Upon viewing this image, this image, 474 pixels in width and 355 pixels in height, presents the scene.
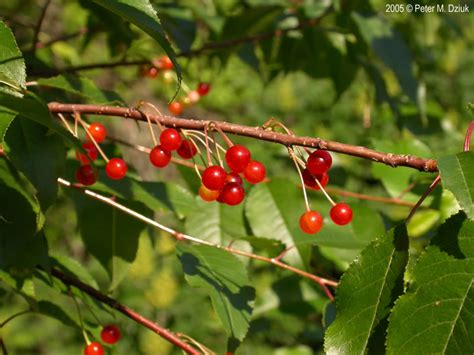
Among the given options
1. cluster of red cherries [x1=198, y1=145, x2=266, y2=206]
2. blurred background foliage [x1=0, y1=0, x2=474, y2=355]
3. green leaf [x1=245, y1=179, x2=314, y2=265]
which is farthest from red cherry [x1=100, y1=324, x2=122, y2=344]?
cluster of red cherries [x1=198, y1=145, x2=266, y2=206]

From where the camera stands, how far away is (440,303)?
33.5 inches

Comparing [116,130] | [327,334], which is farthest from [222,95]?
[327,334]

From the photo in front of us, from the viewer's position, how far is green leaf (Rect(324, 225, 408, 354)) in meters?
0.93

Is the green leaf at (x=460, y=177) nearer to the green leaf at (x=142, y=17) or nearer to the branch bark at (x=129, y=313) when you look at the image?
the green leaf at (x=142, y=17)

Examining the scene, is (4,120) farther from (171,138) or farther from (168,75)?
(168,75)

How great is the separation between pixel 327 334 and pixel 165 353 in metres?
2.97

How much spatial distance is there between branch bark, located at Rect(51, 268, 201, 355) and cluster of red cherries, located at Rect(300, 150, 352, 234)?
12.7 inches

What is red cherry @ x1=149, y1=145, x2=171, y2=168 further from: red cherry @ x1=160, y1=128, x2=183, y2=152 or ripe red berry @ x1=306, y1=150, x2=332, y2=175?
ripe red berry @ x1=306, y1=150, x2=332, y2=175

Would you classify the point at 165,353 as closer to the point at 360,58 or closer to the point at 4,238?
the point at 360,58

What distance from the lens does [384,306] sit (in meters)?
0.93

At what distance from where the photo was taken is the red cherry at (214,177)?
95 cm

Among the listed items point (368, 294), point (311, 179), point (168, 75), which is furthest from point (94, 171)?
point (168, 75)

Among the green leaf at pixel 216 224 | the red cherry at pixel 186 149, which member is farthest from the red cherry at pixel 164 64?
the red cherry at pixel 186 149

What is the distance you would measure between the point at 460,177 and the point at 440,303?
160mm
